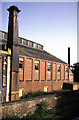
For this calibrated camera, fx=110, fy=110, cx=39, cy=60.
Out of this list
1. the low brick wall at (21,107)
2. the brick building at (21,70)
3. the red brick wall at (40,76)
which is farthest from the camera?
the red brick wall at (40,76)

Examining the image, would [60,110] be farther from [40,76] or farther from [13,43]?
[13,43]

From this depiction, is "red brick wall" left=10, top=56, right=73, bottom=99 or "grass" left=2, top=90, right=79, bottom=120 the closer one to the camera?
"grass" left=2, top=90, right=79, bottom=120

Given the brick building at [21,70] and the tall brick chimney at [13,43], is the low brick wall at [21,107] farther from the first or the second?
the tall brick chimney at [13,43]

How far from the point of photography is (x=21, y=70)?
17.2 metres

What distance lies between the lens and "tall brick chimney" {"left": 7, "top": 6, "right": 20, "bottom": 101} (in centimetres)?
1454

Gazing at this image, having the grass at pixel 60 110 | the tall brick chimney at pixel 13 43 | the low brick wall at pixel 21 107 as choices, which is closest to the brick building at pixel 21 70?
the tall brick chimney at pixel 13 43

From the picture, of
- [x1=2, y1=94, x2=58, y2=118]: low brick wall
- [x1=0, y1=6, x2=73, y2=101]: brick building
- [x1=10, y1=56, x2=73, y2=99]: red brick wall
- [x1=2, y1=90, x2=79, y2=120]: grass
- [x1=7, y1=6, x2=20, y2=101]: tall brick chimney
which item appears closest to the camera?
[x1=2, y1=94, x2=58, y2=118]: low brick wall

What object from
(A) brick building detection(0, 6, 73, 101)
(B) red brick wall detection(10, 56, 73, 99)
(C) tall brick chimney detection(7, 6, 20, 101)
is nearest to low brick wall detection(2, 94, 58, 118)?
(A) brick building detection(0, 6, 73, 101)

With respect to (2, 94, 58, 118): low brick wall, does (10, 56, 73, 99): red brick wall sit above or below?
above

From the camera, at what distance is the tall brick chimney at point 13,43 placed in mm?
14535

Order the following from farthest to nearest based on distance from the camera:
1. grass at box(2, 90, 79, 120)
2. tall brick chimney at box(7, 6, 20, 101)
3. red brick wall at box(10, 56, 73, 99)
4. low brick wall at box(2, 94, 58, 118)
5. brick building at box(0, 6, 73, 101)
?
red brick wall at box(10, 56, 73, 99) < tall brick chimney at box(7, 6, 20, 101) < brick building at box(0, 6, 73, 101) < grass at box(2, 90, 79, 120) < low brick wall at box(2, 94, 58, 118)

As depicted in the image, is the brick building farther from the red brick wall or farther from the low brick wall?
the low brick wall

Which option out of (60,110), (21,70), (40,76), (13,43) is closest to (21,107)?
(60,110)

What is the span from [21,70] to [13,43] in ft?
14.6
